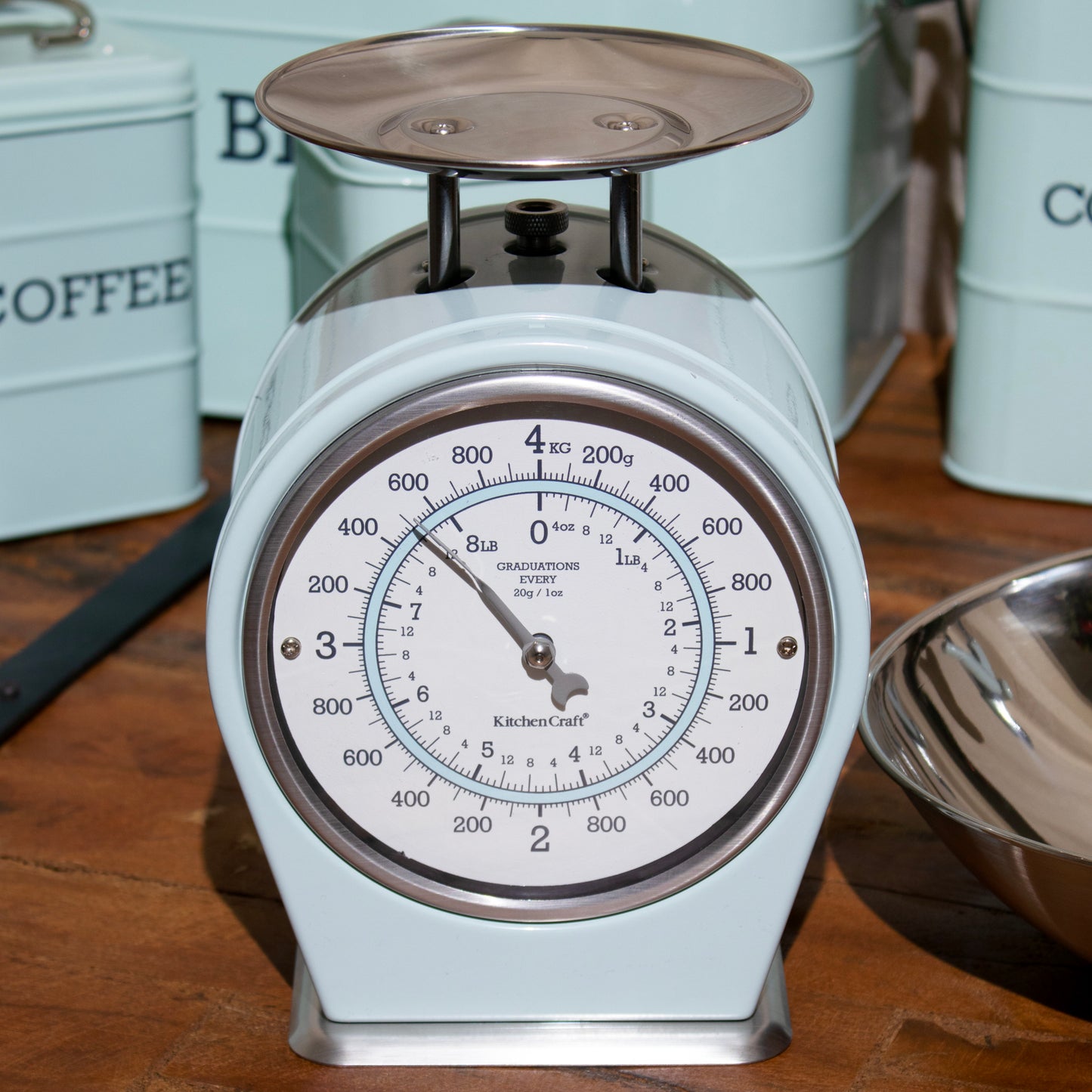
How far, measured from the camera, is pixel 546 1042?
708 mm

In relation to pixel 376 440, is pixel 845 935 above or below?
below

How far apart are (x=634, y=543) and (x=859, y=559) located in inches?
3.6

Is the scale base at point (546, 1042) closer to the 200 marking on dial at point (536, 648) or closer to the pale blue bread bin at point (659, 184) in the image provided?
the 200 marking on dial at point (536, 648)

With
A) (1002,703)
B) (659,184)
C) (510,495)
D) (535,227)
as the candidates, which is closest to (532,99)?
(535,227)

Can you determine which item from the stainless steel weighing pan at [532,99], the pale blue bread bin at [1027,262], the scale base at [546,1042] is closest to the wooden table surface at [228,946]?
the scale base at [546,1042]

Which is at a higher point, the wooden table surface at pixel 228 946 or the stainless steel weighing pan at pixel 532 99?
the stainless steel weighing pan at pixel 532 99

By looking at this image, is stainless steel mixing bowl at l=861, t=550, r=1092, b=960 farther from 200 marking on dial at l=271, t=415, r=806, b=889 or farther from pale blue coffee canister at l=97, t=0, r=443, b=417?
pale blue coffee canister at l=97, t=0, r=443, b=417

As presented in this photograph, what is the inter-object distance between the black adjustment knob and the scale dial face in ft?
0.34

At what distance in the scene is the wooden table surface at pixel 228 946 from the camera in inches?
27.6

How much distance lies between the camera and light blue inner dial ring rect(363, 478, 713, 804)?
630 mm

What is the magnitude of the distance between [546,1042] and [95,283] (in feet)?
2.47

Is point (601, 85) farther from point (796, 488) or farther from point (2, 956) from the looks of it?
point (2, 956)

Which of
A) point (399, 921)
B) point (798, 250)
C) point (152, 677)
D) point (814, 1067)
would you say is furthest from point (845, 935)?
point (798, 250)

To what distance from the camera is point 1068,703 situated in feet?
2.71
